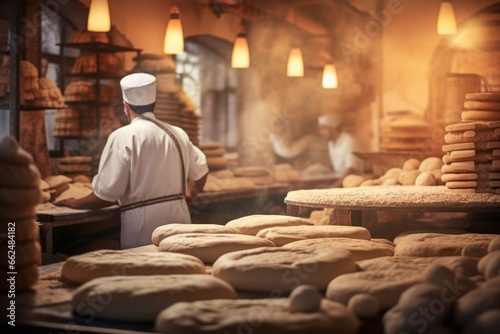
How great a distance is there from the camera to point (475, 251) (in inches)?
96.0

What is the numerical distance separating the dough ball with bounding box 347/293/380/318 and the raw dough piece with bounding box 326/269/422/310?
0.06 meters

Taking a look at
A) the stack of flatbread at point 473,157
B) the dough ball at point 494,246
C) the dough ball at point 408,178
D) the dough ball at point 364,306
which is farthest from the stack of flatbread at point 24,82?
the dough ball at point 364,306

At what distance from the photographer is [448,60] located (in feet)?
32.9

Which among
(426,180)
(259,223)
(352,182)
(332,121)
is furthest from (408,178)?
(332,121)

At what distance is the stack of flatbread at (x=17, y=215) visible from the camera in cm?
208

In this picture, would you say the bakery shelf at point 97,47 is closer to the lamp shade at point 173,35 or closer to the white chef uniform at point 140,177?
the lamp shade at point 173,35

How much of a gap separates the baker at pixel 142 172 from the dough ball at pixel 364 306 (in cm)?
294

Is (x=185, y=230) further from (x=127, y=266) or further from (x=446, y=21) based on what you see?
(x=446, y=21)

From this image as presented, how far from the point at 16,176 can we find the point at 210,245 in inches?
30.7

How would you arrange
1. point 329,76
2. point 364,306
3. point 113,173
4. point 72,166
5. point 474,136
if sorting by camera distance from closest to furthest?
point 364,306, point 474,136, point 113,173, point 72,166, point 329,76

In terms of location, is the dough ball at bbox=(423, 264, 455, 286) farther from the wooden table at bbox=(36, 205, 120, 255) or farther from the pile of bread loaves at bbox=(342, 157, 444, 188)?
the wooden table at bbox=(36, 205, 120, 255)

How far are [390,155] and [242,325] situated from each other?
249 inches

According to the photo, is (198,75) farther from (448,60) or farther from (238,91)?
(448,60)

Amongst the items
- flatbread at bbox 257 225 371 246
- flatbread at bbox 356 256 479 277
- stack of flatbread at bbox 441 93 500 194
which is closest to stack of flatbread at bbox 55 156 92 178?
stack of flatbread at bbox 441 93 500 194
